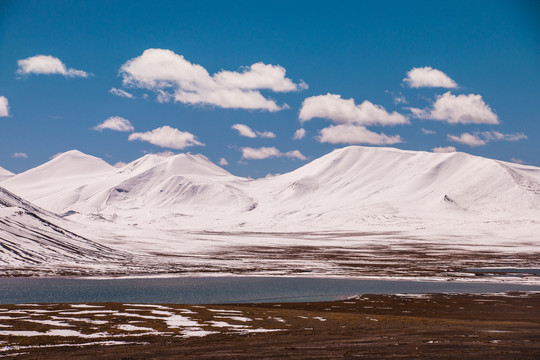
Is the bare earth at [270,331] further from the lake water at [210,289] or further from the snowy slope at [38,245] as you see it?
the snowy slope at [38,245]

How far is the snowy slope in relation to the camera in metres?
96.4

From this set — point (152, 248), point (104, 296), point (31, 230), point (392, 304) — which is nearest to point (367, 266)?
point (392, 304)

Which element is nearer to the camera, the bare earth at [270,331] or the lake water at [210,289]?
the bare earth at [270,331]

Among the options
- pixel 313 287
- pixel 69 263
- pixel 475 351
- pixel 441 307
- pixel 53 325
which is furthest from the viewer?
pixel 69 263

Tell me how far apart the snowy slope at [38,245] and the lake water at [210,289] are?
87.2 feet

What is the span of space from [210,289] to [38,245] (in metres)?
58.7

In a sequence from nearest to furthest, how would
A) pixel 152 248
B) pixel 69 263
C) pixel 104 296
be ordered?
1. pixel 104 296
2. pixel 69 263
3. pixel 152 248

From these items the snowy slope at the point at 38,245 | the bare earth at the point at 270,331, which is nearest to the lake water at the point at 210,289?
the bare earth at the point at 270,331

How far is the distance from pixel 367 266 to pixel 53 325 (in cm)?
7187

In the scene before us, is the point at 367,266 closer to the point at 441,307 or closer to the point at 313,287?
the point at 313,287

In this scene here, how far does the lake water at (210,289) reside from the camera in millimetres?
54906

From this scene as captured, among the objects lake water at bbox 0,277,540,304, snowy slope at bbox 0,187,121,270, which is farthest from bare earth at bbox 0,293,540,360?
snowy slope at bbox 0,187,121,270

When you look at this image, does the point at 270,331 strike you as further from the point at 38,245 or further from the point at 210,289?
the point at 38,245

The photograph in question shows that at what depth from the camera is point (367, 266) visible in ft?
322
